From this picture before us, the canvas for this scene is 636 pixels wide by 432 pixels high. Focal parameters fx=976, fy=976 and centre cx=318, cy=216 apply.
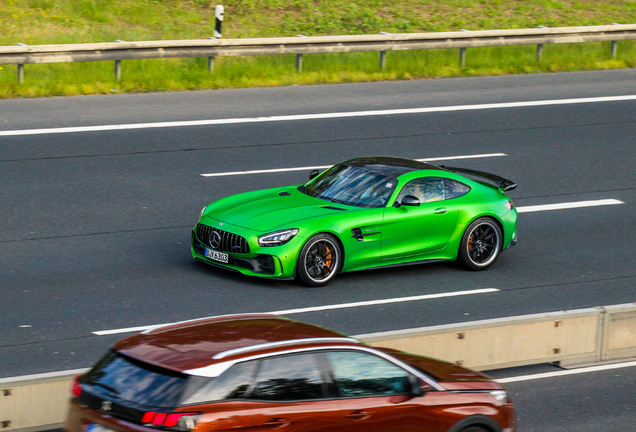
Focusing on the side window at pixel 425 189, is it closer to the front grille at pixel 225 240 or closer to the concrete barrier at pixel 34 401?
the front grille at pixel 225 240

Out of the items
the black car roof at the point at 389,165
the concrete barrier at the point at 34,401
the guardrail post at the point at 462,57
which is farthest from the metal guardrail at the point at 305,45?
the concrete barrier at the point at 34,401

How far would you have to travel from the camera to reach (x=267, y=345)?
6430 mm

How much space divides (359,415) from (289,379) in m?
0.61

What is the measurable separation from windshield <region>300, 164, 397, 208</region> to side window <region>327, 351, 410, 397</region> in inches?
228

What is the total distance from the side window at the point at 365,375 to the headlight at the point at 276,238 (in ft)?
16.2

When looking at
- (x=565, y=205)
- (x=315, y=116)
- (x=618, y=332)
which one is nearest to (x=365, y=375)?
(x=618, y=332)

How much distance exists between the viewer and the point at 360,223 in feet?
40.4

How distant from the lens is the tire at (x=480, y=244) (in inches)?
518

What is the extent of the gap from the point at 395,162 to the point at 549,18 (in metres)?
17.0

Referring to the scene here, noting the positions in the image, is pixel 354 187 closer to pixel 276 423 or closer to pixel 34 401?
pixel 34 401

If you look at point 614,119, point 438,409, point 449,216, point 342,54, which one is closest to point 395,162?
point 449,216

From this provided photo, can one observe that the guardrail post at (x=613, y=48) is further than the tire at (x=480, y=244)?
Yes

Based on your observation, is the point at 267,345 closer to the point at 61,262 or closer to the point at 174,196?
the point at 61,262

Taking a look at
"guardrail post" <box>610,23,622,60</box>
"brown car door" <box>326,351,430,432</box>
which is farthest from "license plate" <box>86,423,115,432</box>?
"guardrail post" <box>610,23,622,60</box>
